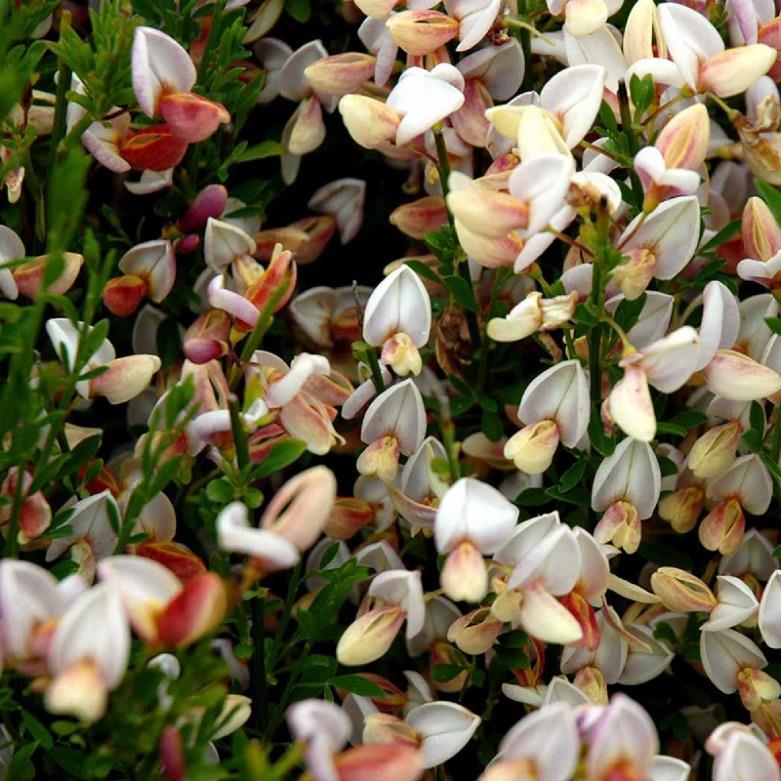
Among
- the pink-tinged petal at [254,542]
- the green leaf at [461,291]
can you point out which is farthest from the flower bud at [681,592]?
the pink-tinged petal at [254,542]

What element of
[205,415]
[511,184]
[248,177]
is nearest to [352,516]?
[205,415]

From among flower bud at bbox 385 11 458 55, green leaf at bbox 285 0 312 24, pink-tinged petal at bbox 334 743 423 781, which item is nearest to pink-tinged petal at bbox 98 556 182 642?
pink-tinged petal at bbox 334 743 423 781

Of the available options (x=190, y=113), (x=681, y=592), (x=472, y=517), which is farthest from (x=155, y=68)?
(x=681, y=592)

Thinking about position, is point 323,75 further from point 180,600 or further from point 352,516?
point 180,600

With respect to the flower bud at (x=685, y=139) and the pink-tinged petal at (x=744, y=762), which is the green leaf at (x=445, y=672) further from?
the flower bud at (x=685, y=139)

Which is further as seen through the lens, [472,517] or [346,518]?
[346,518]

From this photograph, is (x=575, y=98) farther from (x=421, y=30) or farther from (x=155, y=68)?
(x=155, y=68)
